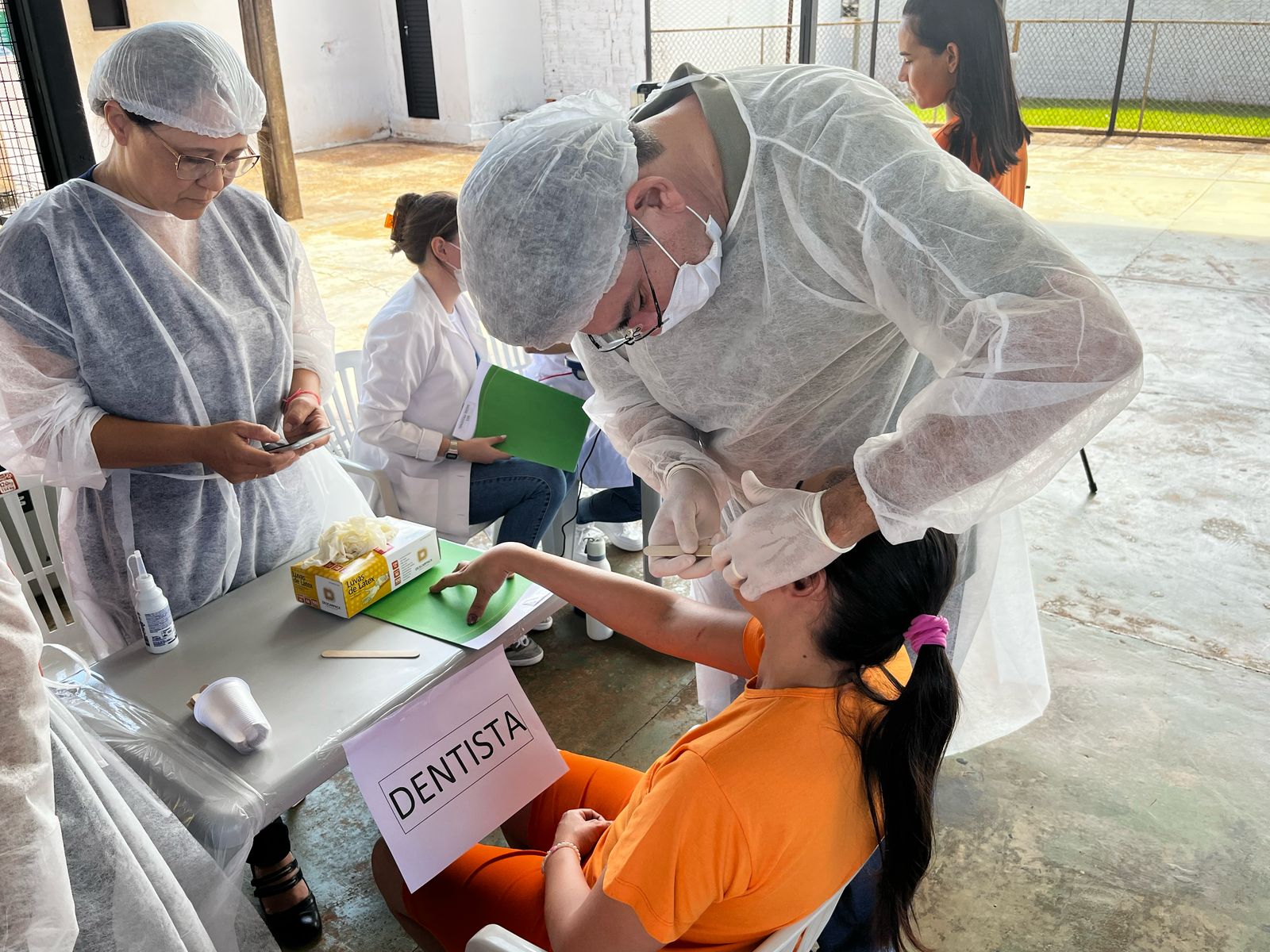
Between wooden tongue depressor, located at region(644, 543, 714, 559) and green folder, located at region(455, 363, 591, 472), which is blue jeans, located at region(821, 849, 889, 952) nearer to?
wooden tongue depressor, located at region(644, 543, 714, 559)

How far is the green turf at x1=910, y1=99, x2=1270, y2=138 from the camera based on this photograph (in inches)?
408

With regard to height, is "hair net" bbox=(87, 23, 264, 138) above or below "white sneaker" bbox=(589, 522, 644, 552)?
above

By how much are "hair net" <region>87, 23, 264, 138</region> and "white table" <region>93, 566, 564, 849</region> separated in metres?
0.80

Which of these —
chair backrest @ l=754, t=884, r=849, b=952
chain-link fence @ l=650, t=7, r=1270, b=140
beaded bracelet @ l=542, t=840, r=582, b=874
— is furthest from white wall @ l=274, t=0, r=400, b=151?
chair backrest @ l=754, t=884, r=849, b=952

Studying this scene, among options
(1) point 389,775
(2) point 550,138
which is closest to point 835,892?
(1) point 389,775

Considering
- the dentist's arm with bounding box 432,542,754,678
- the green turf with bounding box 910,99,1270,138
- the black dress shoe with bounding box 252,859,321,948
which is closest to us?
the dentist's arm with bounding box 432,542,754,678

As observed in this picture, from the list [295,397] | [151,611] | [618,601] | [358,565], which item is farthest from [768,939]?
[295,397]

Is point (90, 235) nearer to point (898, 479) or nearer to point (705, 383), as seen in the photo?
point (705, 383)

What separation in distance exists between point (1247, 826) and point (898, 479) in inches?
63.7

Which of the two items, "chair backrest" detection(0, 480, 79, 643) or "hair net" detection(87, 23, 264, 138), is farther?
"chair backrest" detection(0, 480, 79, 643)

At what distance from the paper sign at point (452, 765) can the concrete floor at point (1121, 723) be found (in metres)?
0.60

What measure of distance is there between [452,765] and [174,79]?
3.78 ft

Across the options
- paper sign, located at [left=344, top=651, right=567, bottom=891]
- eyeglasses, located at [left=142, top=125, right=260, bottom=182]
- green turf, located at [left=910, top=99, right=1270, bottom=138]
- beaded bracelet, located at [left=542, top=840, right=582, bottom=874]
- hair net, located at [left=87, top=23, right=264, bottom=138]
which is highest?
hair net, located at [left=87, top=23, right=264, bottom=138]

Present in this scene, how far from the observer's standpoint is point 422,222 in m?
2.58
